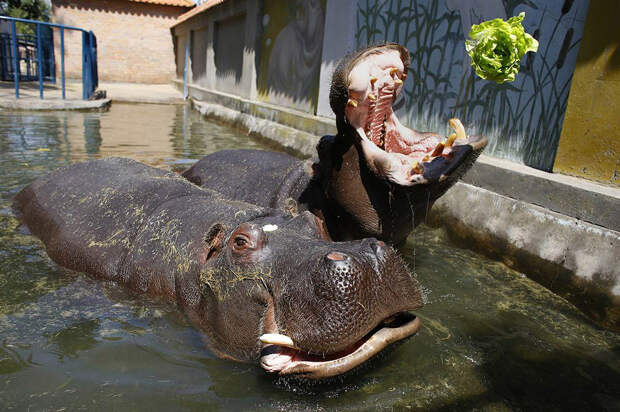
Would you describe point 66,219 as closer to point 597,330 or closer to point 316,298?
point 316,298

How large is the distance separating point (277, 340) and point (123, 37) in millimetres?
26889

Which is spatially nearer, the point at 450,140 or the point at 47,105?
the point at 450,140

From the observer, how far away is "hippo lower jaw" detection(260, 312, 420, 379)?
1968 mm

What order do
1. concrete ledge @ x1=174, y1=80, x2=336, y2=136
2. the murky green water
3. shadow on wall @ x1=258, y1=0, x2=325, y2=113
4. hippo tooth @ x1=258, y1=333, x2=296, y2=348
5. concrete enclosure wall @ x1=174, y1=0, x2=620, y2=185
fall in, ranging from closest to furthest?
hippo tooth @ x1=258, y1=333, x2=296, y2=348 → the murky green water → concrete enclosure wall @ x1=174, y1=0, x2=620, y2=185 → concrete ledge @ x1=174, y1=80, x2=336, y2=136 → shadow on wall @ x1=258, y1=0, x2=325, y2=113

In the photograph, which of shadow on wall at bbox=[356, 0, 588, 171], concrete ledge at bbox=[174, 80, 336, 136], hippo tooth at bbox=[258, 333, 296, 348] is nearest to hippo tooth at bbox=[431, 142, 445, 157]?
hippo tooth at bbox=[258, 333, 296, 348]

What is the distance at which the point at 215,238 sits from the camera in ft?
8.38

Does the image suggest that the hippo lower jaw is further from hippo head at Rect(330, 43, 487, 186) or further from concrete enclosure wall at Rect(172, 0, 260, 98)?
concrete enclosure wall at Rect(172, 0, 260, 98)

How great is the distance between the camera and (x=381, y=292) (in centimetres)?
198

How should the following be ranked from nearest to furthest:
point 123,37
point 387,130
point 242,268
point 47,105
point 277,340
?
point 277,340 < point 242,268 < point 387,130 < point 47,105 < point 123,37

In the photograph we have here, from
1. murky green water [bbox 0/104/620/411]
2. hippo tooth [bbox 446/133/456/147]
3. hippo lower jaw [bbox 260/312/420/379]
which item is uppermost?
hippo tooth [bbox 446/133/456/147]

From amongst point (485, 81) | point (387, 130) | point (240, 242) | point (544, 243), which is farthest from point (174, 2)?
point (240, 242)

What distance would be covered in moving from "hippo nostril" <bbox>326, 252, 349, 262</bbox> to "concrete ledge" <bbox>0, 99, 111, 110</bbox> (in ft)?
41.8

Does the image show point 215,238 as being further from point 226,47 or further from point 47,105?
point 226,47

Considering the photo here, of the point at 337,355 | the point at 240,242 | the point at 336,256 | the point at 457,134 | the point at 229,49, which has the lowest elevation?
the point at 337,355
